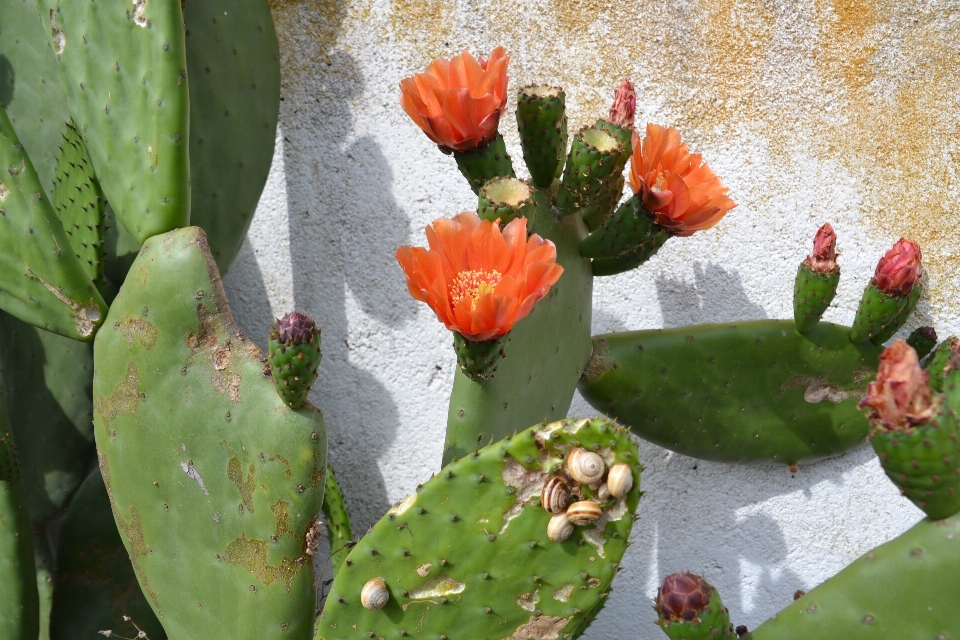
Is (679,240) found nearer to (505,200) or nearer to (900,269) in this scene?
(900,269)

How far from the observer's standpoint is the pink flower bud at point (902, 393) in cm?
77

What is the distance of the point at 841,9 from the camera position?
1.42 m

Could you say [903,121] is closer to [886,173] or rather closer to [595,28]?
[886,173]

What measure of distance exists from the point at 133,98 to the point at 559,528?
0.84 m

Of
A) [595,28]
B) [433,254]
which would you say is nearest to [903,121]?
[595,28]

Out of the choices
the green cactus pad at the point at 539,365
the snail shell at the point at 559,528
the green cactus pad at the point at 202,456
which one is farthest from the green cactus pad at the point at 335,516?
the snail shell at the point at 559,528

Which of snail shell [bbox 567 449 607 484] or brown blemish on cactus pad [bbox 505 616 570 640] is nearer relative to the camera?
snail shell [bbox 567 449 607 484]

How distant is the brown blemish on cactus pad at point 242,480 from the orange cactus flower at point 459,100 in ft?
1.66

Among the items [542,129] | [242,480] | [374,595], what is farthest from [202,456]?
[542,129]

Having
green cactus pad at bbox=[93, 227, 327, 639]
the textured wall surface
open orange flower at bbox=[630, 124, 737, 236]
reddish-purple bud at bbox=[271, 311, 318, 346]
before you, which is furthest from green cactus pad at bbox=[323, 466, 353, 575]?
open orange flower at bbox=[630, 124, 737, 236]

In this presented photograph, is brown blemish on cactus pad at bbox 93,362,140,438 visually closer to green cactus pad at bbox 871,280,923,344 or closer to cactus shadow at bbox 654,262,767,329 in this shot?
cactus shadow at bbox 654,262,767,329

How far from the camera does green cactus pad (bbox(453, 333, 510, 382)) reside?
1018 millimetres

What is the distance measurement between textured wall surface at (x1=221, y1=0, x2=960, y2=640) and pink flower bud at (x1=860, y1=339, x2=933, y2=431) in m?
0.72

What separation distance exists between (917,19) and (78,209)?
1.44m
